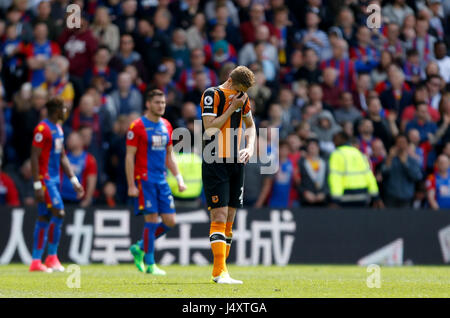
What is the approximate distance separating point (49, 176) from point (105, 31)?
5.20m

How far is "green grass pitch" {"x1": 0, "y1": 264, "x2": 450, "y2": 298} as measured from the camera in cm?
942

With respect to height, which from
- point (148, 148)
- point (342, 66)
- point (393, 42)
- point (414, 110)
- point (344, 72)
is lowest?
point (148, 148)

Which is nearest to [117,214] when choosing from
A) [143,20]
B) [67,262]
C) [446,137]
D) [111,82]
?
[67,262]

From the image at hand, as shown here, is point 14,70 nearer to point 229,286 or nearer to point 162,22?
point 162,22

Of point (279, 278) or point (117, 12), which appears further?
point (117, 12)

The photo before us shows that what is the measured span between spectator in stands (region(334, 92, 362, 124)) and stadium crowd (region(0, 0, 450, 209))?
0.08 ft

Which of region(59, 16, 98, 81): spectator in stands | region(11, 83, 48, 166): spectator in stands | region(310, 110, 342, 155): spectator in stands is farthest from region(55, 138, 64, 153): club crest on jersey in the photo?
region(310, 110, 342, 155): spectator in stands

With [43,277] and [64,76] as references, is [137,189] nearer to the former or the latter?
[43,277]

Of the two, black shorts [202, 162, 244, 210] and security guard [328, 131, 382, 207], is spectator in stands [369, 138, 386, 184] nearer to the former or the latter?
security guard [328, 131, 382, 207]

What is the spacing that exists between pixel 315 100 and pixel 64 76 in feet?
16.0

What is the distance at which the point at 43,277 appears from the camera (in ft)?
40.1

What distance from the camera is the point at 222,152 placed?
10555 mm

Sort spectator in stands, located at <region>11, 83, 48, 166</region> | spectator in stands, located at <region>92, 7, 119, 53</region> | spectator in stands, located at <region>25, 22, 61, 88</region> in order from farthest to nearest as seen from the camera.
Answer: spectator in stands, located at <region>92, 7, 119, 53</region> < spectator in stands, located at <region>25, 22, 61, 88</region> < spectator in stands, located at <region>11, 83, 48, 166</region>

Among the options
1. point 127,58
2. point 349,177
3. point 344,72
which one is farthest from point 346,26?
point 127,58
